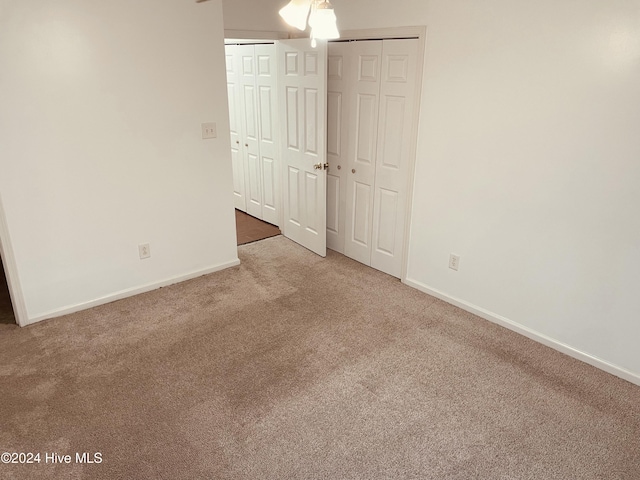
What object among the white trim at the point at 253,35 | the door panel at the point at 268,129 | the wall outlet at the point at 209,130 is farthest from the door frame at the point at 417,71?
the wall outlet at the point at 209,130

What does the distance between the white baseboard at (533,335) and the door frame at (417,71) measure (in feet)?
0.99

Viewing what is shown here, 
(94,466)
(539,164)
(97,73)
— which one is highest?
(97,73)

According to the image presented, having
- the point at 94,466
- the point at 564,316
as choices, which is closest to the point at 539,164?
the point at 564,316

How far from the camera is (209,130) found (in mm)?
3617

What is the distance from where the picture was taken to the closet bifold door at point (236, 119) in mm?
5000

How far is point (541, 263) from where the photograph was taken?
2891mm

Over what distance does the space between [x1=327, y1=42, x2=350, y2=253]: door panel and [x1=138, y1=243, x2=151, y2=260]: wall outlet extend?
5.73 feet

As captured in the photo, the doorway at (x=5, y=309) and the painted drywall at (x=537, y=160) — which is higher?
the painted drywall at (x=537, y=160)

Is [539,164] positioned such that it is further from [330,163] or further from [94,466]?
[94,466]

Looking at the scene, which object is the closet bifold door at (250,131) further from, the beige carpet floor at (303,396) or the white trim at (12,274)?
the white trim at (12,274)

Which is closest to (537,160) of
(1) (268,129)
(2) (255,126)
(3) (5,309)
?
(1) (268,129)

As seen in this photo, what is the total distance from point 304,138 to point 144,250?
1726 millimetres

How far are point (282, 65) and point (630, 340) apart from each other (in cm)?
348

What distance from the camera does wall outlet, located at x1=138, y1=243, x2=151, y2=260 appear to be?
3.53 m
